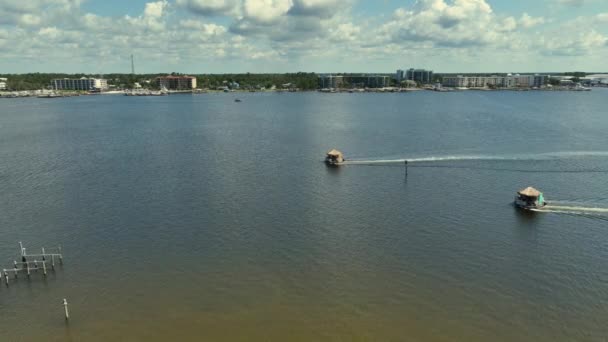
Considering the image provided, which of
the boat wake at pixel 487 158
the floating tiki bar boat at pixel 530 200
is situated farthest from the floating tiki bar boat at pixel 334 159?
the floating tiki bar boat at pixel 530 200

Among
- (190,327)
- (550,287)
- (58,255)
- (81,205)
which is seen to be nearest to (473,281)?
(550,287)

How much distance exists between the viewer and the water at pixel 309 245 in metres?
38.1

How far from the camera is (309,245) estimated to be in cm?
5288

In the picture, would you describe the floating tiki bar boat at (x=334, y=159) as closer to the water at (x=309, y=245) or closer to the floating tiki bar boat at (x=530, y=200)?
the water at (x=309, y=245)

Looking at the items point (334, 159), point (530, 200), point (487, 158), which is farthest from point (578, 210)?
point (334, 159)

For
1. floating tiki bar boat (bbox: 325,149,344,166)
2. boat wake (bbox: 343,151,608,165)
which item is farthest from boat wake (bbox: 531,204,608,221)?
floating tiki bar boat (bbox: 325,149,344,166)

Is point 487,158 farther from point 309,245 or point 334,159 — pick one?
point 309,245

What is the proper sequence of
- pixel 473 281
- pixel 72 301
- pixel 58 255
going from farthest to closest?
pixel 58 255, pixel 473 281, pixel 72 301

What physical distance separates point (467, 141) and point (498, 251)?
7328 cm

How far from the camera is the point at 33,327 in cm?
3731

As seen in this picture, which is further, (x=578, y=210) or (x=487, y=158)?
(x=487, y=158)

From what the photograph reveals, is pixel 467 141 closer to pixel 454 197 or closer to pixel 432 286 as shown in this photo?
pixel 454 197

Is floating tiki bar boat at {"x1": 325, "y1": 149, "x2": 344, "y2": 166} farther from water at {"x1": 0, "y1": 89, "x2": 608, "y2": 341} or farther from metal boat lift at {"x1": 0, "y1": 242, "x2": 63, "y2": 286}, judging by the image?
metal boat lift at {"x1": 0, "y1": 242, "x2": 63, "y2": 286}

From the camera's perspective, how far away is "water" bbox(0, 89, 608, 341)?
3809cm
